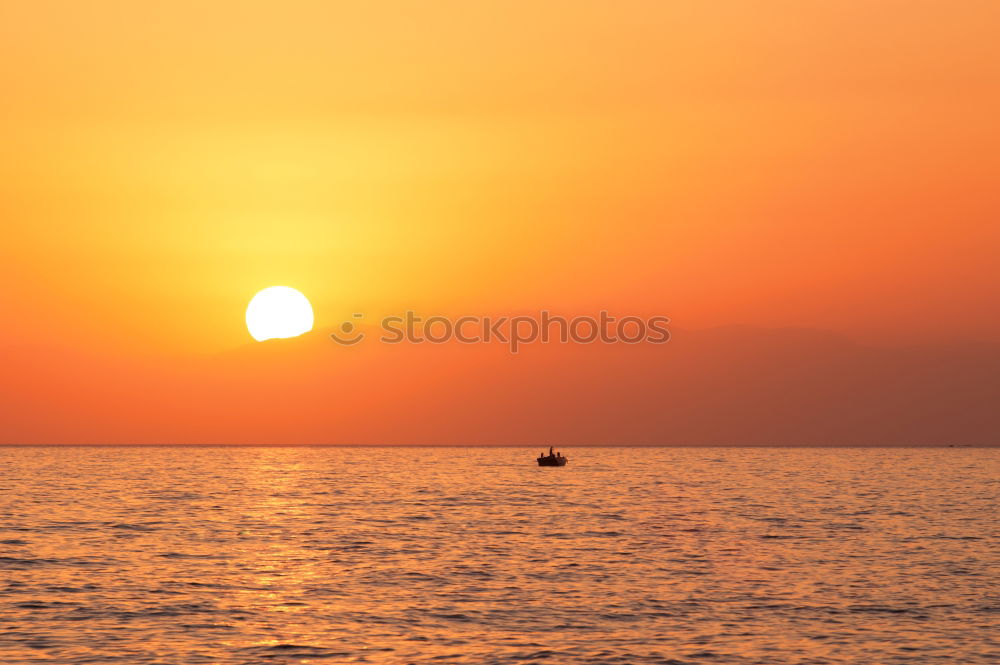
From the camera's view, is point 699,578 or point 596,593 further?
point 699,578

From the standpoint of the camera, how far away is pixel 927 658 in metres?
38.3

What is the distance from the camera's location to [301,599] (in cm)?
4994

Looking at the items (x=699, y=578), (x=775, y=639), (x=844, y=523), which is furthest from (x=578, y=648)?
(x=844, y=523)

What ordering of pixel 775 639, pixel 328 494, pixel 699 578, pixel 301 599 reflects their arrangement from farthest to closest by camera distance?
pixel 328 494 < pixel 699 578 < pixel 301 599 < pixel 775 639

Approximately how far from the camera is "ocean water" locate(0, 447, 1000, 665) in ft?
130

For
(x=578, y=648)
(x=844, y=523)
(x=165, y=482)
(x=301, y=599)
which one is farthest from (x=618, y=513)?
(x=165, y=482)

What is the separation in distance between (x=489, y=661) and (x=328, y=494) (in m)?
107

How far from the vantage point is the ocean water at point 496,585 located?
1560 inches

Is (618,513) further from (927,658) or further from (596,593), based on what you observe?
(927,658)

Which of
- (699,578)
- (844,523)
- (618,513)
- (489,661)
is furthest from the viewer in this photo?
(618,513)

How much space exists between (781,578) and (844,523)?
1510 inches

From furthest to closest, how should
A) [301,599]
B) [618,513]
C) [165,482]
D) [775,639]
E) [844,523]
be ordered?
[165,482]
[618,513]
[844,523]
[301,599]
[775,639]

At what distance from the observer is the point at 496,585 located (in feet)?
178

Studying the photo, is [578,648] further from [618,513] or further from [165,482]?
[165,482]
